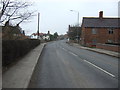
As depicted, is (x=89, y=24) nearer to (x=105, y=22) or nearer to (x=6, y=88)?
(x=105, y=22)

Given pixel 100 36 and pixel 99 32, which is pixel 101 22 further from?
pixel 100 36

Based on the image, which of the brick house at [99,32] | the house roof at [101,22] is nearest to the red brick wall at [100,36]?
the brick house at [99,32]

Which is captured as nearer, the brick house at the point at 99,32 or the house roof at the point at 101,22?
the brick house at the point at 99,32

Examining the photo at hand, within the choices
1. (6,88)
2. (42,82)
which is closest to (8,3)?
(42,82)

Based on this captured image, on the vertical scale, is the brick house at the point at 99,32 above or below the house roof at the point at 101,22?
below

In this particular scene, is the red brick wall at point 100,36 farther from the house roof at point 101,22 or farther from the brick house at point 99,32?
the house roof at point 101,22

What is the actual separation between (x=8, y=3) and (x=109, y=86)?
10.7 meters

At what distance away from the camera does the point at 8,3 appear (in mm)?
15383

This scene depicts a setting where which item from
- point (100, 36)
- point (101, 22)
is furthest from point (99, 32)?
point (101, 22)

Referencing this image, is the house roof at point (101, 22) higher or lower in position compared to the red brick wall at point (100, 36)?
higher

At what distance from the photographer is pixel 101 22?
210ft

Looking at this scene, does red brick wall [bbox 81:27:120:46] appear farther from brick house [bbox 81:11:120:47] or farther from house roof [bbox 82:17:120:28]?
house roof [bbox 82:17:120:28]

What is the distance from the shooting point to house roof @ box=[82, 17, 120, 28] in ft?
207

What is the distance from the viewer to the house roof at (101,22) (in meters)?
63.0
